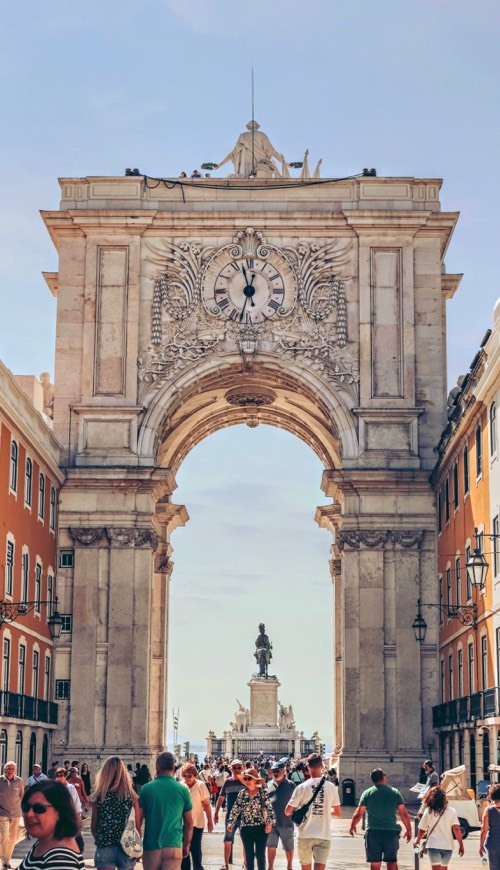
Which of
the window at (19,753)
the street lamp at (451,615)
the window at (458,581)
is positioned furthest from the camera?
the window at (458,581)

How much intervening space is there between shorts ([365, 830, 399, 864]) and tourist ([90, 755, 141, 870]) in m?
5.08

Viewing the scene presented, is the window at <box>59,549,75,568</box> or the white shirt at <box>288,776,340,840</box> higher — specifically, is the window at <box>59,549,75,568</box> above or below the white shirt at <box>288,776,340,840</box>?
above

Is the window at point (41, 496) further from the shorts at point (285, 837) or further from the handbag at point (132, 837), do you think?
the handbag at point (132, 837)

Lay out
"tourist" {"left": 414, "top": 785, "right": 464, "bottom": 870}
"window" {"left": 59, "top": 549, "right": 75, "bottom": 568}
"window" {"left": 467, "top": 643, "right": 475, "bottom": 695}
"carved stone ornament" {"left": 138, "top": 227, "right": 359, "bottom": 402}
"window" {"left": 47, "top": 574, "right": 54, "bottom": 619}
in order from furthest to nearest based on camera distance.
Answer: "carved stone ornament" {"left": 138, "top": 227, "right": 359, "bottom": 402}, "window" {"left": 59, "top": 549, "right": 75, "bottom": 568}, "window" {"left": 47, "top": 574, "right": 54, "bottom": 619}, "window" {"left": 467, "top": 643, "right": 475, "bottom": 695}, "tourist" {"left": 414, "top": 785, "right": 464, "bottom": 870}

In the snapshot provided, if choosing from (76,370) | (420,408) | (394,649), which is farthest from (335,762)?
(76,370)

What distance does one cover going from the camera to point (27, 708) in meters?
48.6

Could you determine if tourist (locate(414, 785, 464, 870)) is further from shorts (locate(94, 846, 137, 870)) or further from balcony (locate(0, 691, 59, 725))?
balcony (locate(0, 691, 59, 725))

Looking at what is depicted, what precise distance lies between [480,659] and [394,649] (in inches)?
419

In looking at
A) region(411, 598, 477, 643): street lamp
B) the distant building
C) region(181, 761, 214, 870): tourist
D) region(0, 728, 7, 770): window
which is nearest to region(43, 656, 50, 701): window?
region(0, 728, 7, 770): window

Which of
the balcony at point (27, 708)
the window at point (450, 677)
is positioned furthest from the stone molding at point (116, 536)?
the window at point (450, 677)

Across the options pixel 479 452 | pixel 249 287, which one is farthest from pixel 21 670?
pixel 249 287

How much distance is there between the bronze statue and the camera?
90500 millimetres

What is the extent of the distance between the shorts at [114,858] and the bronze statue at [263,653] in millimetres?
73704

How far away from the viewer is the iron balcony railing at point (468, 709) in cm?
4059
